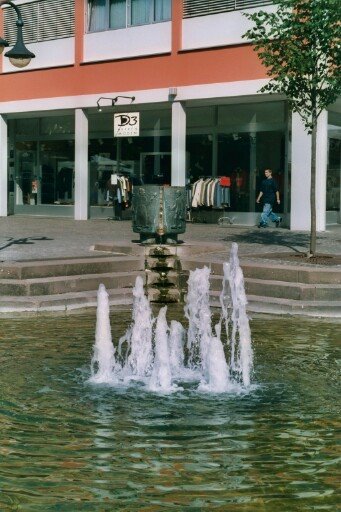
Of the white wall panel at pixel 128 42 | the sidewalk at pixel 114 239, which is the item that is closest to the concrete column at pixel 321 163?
the sidewalk at pixel 114 239

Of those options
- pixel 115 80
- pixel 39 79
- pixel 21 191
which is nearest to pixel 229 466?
pixel 115 80

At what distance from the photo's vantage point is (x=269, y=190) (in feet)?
87.3

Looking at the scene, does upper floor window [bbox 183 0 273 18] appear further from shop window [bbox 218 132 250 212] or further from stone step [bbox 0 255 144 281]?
stone step [bbox 0 255 144 281]

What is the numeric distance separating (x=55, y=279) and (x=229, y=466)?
28.4 ft

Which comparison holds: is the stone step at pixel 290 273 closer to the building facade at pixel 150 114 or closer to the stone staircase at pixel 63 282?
the stone staircase at pixel 63 282

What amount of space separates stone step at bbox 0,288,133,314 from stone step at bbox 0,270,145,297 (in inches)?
5.7

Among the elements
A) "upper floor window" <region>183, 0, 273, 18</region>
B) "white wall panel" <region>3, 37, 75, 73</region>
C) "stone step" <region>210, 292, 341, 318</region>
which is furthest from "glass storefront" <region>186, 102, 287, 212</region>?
"stone step" <region>210, 292, 341, 318</region>

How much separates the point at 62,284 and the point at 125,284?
4.66ft

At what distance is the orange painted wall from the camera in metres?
27.4

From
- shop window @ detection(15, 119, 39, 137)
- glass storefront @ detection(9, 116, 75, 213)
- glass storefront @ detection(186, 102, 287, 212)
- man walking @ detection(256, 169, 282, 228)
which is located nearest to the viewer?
man walking @ detection(256, 169, 282, 228)

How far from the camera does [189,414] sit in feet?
20.0

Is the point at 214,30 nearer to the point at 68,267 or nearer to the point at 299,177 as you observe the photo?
the point at 299,177

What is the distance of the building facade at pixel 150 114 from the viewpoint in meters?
27.7

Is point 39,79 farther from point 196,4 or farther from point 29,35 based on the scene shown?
point 196,4
